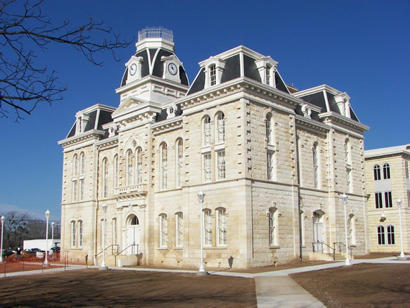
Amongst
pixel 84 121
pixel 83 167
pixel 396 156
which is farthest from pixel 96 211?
pixel 396 156

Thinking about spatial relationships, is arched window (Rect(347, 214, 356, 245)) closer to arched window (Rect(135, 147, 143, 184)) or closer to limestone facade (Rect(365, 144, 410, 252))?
limestone facade (Rect(365, 144, 410, 252))

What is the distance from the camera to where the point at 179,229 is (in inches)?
1414

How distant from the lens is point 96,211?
1800 inches

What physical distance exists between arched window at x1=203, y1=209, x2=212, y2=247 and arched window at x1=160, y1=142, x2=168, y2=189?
603cm

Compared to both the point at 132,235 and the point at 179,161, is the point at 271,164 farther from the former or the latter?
the point at 132,235

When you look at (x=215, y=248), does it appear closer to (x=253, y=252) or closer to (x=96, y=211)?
(x=253, y=252)

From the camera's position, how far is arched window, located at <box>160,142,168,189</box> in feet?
124

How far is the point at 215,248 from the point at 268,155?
748 cm

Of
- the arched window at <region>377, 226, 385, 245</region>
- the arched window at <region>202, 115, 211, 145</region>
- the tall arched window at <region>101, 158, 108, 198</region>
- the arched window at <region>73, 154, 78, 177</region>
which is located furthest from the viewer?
the arched window at <region>73, 154, 78, 177</region>

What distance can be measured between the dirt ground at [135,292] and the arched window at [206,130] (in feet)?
35.5

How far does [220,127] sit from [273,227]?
25.7ft

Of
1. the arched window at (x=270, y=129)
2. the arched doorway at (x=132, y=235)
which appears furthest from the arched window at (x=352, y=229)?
the arched doorway at (x=132, y=235)

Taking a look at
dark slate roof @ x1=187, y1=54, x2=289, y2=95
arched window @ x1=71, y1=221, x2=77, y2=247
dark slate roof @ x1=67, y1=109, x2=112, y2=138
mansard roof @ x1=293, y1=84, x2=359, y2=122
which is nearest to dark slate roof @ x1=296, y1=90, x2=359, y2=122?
mansard roof @ x1=293, y1=84, x2=359, y2=122

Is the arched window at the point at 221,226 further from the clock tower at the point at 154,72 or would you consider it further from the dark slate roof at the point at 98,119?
the dark slate roof at the point at 98,119
